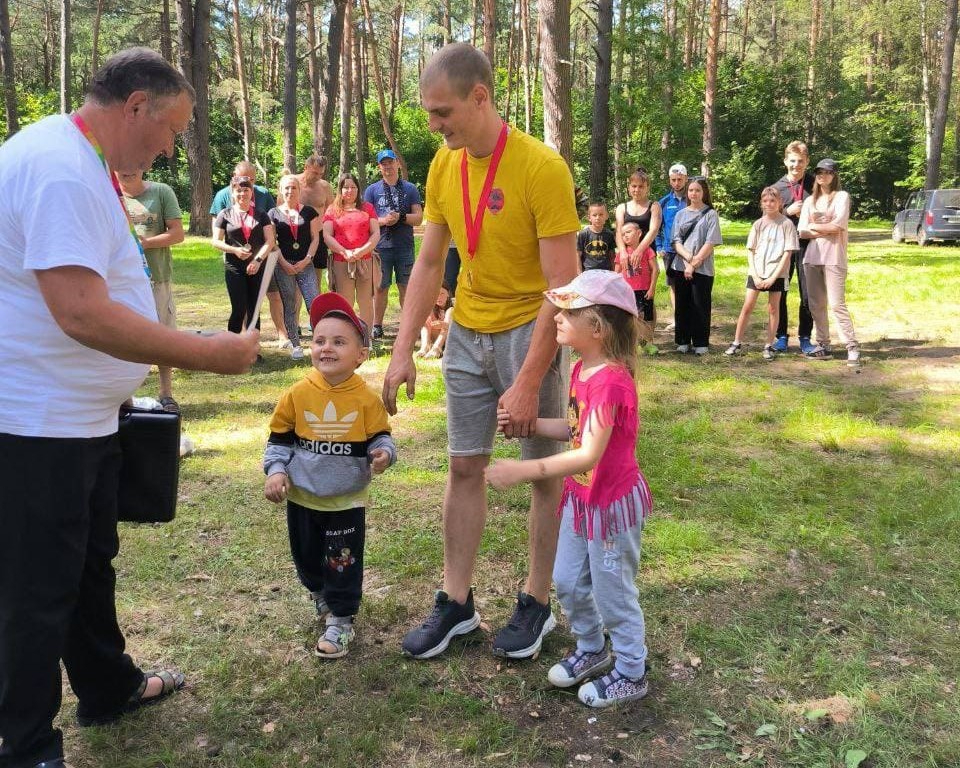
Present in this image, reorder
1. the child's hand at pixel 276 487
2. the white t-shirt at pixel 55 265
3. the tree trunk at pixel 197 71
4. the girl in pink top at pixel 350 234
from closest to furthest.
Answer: the white t-shirt at pixel 55 265 → the child's hand at pixel 276 487 → the girl in pink top at pixel 350 234 → the tree trunk at pixel 197 71

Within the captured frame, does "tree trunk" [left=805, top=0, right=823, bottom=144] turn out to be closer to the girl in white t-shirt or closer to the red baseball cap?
the girl in white t-shirt

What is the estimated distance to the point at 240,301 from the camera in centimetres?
898

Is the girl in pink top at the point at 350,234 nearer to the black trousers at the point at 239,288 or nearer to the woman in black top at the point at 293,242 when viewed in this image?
the woman in black top at the point at 293,242

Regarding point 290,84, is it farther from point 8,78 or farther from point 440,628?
point 440,628

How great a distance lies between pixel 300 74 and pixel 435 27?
29.1 ft

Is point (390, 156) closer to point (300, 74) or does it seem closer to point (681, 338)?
point (681, 338)

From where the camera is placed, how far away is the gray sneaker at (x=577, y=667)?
130 inches

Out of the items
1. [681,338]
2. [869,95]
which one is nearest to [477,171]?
[681,338]

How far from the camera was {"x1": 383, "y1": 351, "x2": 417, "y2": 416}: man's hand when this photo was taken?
348cm

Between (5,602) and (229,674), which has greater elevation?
(5,602)

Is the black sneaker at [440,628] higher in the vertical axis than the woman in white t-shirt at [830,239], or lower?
lower

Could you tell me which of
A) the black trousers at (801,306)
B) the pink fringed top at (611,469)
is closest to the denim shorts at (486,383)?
the pink fringed top at (611,469)

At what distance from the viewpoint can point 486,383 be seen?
11.5ft

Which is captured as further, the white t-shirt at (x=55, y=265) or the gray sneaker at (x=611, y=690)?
the gray sneaker at (x=611, y=690)
